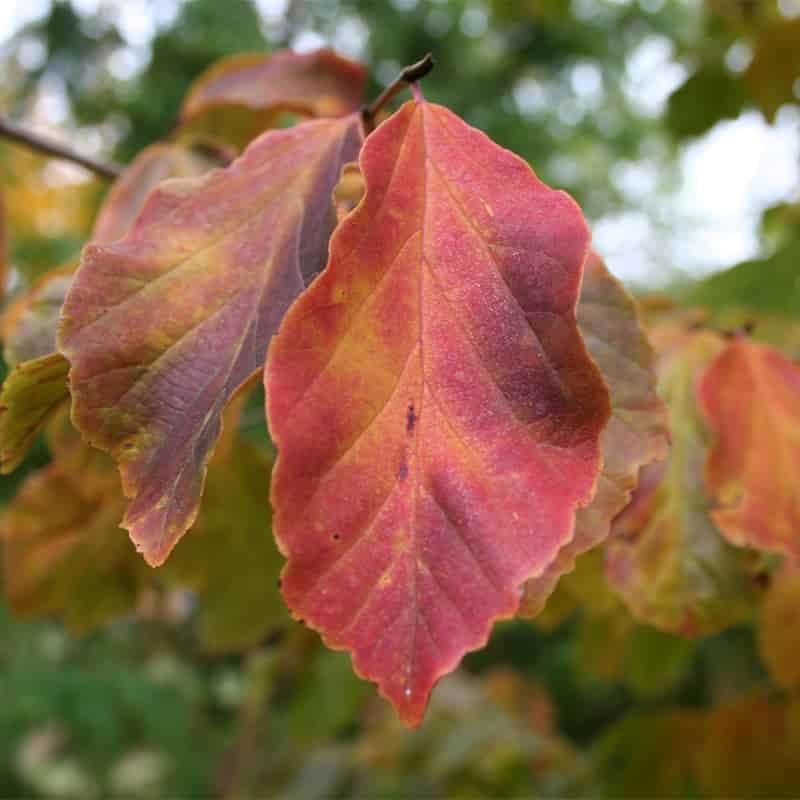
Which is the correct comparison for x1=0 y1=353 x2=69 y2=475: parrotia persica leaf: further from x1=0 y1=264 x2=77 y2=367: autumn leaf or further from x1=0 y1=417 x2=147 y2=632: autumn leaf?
x1=0 y1=417 x2=147 y2=632: autumn leaf

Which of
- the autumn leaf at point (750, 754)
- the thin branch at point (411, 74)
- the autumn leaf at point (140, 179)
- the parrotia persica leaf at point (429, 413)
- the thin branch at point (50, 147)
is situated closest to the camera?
the parrotia persica leaf at point (429, 413)

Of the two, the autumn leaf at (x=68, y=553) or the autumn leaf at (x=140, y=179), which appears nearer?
the autumn leaf at (x=140, y=179)

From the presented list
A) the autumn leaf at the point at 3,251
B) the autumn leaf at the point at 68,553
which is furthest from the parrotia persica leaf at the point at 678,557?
the autumn leaf at the point at 3,251

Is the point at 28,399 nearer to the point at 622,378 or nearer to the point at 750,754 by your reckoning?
the point at 622,378

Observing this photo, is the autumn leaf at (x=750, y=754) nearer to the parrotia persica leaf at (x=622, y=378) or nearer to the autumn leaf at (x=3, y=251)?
the parrotia persica leaf at (x=622, y=378)

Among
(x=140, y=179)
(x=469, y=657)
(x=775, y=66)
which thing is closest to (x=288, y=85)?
(x=140, y=179)

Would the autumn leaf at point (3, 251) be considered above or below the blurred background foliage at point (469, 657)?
above

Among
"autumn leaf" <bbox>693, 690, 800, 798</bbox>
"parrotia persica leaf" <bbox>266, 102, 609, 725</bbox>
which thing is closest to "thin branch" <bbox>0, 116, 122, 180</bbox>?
"parrotia persica leaf" <bbox>266, 102, 609, 725</bbox>
